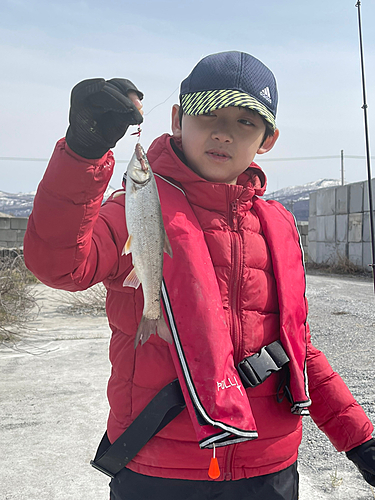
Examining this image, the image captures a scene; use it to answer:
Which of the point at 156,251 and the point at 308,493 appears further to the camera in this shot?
the point at 308,493

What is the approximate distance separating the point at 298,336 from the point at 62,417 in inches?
109

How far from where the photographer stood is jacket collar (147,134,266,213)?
176cm

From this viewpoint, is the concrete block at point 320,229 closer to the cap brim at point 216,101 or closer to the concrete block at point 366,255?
the concrete block at point 366,255

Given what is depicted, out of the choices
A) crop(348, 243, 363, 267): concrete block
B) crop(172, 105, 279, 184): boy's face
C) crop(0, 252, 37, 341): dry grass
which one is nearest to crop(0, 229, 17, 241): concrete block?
crop(0, 252, 37, 341): dry grass

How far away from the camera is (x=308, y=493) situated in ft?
9.55

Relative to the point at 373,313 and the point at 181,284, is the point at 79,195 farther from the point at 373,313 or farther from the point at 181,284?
the point at 373,313

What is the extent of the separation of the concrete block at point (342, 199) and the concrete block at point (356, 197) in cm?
20

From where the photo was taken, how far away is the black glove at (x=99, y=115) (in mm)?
1191

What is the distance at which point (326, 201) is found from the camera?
16766mm

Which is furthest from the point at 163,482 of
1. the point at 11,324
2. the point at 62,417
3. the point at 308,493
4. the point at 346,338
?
Result: the point at 11,324

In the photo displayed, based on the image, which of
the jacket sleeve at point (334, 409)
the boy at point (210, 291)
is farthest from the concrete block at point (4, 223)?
the jacket sleeve at point (334, 409)

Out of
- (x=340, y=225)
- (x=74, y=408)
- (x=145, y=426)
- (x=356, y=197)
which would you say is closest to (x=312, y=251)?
(x=340, y=225)

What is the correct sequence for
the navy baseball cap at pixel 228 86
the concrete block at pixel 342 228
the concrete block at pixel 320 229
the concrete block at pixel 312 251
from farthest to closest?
1. the concrete block at pixel 312 251
2. the concrete block at pixel 320 229
3. the concrete block at pixel 342 228
4. the navy baseball cap at pixel 228 86

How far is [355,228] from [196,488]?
47.5 ft
